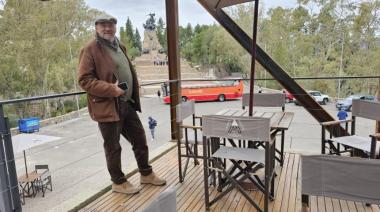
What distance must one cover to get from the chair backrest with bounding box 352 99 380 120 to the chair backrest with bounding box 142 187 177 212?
2.48 meters

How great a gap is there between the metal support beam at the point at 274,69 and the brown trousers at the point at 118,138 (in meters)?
1.81

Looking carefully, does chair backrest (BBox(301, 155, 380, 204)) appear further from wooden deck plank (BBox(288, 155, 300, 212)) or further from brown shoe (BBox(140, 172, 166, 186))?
brown shoe (BBox(140, 172, 166, 186))

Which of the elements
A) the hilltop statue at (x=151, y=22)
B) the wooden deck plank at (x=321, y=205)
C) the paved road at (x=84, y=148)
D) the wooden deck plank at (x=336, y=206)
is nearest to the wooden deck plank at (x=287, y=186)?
the wooden deck plank at (x=321, y=205)

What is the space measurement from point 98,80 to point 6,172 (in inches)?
33.6

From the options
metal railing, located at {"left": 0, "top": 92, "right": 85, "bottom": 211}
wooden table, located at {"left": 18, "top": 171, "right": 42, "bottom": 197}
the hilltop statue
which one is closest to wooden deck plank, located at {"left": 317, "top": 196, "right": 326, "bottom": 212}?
metal railing, located at {"left": 0, "top": 92, "right": 85, "bottom": 211}

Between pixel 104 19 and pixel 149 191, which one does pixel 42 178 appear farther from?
→ pixel 104 19

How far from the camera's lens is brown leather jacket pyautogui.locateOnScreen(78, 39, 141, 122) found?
213 cm

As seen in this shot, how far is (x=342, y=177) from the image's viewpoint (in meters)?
1.38

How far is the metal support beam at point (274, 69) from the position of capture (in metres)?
3.60

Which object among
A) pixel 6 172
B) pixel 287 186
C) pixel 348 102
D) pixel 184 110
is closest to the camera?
pixel 6 172

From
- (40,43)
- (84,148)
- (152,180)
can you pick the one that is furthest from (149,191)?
(40,43)

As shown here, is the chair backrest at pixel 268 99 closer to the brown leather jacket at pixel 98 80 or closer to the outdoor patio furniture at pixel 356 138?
the outdoor patio furniture at pixel 356 138

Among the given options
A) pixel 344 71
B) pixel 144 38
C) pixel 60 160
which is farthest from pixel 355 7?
pixel 60 160

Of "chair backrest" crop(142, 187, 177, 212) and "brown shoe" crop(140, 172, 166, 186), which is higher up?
"chair backrest" crop(142, 187, 177, 212)
